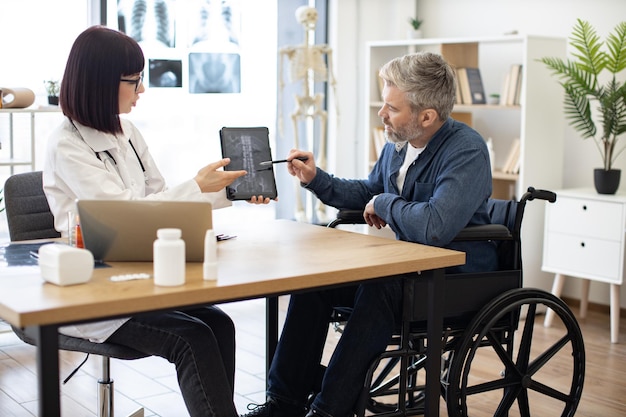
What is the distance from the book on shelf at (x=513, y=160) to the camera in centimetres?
456

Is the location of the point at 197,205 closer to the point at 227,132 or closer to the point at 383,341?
the point at 227,132

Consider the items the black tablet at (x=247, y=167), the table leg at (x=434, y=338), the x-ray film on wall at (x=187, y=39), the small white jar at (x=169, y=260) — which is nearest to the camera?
the small white jar at (x=169, y=260)

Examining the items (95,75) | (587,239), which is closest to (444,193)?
(95,75)

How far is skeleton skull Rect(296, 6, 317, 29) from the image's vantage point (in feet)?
16.3

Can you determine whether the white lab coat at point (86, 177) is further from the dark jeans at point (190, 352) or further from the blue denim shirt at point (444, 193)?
the blue denim shirt at point (444, 193)

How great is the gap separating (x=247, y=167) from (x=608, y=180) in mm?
2392

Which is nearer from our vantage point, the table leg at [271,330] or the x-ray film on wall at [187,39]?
the table leg at [271,330]

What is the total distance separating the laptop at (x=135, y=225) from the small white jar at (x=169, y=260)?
158mm

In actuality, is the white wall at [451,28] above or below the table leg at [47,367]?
above

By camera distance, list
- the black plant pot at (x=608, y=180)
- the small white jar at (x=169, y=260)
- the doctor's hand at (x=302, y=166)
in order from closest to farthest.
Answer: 1. the small white jar at (x=169, y=260)
2. the doctor's hand at (x=302, y=166)
3. the black plant pot at (x=608, y=180)

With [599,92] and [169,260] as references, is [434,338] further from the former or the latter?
[599,92]

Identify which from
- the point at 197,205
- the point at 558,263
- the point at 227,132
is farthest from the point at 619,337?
the point at 197,205

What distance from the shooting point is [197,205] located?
1.92m

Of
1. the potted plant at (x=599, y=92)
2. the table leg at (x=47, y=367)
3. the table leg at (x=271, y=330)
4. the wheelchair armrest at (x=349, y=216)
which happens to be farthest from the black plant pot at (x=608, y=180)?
the table leg at (x=47, y=367)
